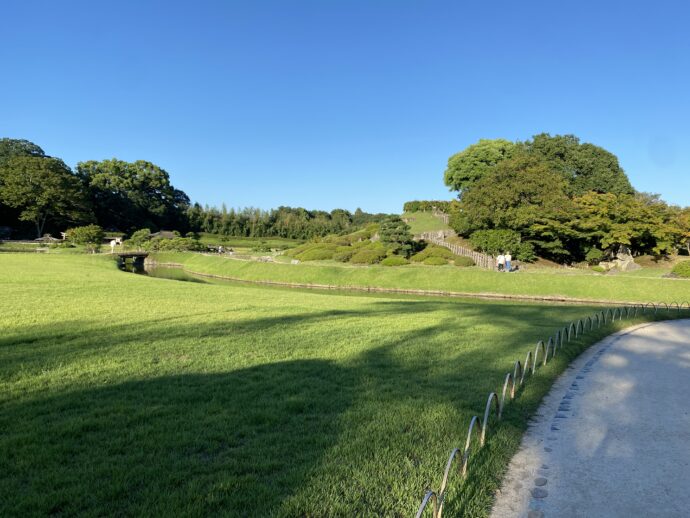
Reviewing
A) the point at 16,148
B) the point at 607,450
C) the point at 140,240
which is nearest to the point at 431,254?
the point at 607,450

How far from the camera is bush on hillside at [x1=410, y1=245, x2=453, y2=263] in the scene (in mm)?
42219

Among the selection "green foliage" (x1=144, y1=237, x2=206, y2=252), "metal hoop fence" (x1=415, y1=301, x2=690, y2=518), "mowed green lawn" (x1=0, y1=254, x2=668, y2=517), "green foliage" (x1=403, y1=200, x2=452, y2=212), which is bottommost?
"mowed green lawn" (x1=0, y1=254, x2=668, y2=517)

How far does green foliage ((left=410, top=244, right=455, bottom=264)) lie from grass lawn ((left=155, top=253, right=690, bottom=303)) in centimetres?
515

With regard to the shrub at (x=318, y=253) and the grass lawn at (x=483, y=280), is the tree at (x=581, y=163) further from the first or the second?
the shrub at (x=318, y=253)

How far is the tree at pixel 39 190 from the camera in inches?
2574

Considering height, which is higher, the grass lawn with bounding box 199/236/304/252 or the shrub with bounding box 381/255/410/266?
the grass lawn with bounding box 199/236/304/252

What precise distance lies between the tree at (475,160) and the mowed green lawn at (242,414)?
55808mm

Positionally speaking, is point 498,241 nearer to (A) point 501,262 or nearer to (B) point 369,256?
(A) point 501,262

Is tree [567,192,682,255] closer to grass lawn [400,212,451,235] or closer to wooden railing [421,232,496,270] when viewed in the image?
wooden railing [421,232,496,270]

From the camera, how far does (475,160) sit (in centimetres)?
6419

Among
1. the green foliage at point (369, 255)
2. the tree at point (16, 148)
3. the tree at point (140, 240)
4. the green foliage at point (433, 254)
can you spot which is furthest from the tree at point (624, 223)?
the tree at point (16, 148)

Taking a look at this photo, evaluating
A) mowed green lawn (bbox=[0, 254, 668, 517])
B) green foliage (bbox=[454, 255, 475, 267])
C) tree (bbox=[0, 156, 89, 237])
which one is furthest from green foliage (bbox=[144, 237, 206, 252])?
mowed green lawn (bbox=[0, 254, 668, 517])

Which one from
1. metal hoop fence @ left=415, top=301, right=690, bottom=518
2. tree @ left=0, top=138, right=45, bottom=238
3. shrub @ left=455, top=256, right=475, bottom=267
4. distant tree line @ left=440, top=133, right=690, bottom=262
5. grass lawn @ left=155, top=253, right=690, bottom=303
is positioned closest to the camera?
metal hoop fence @ left=415, top=301, right=690, bottom=518

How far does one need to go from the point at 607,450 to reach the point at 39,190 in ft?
264
